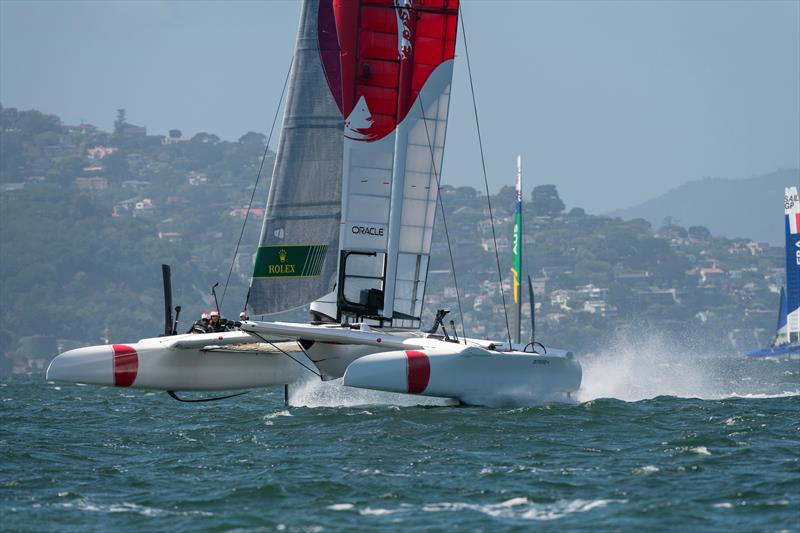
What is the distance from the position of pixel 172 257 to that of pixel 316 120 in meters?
128

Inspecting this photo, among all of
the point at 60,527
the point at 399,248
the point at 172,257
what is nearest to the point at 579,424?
the point at 399,248

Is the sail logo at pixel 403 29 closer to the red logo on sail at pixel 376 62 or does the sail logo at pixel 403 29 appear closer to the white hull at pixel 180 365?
the red logo on sail at pixel 376 62

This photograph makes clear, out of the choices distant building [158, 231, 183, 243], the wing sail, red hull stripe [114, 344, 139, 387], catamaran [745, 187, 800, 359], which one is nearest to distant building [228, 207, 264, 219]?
distant building [158, 231, 183, 243]

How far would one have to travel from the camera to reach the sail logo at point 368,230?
51.6 ft

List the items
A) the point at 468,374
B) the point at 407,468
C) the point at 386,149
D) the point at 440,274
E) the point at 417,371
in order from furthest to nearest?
1. the point at 440,274
2. the point at 386,149
3. the point at 468,374
4. the point at 417,371
5. the point at 407,468

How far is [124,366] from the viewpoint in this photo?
1514 cm

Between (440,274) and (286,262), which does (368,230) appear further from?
(440,274)

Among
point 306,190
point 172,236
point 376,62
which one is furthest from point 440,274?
point 306,190

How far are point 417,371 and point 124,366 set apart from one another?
3278mm

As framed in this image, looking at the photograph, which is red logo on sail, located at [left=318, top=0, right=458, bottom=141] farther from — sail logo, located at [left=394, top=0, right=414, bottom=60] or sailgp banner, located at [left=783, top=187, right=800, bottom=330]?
sailgp banner, located at [left=783, top=187, right=800, bottom=330]

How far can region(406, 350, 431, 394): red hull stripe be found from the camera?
13938 millimetres

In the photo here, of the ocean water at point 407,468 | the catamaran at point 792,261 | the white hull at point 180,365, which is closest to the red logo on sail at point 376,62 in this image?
the white hull at point 180,365

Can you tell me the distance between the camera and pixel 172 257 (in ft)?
463

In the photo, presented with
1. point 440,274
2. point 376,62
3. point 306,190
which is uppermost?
point 376,62
